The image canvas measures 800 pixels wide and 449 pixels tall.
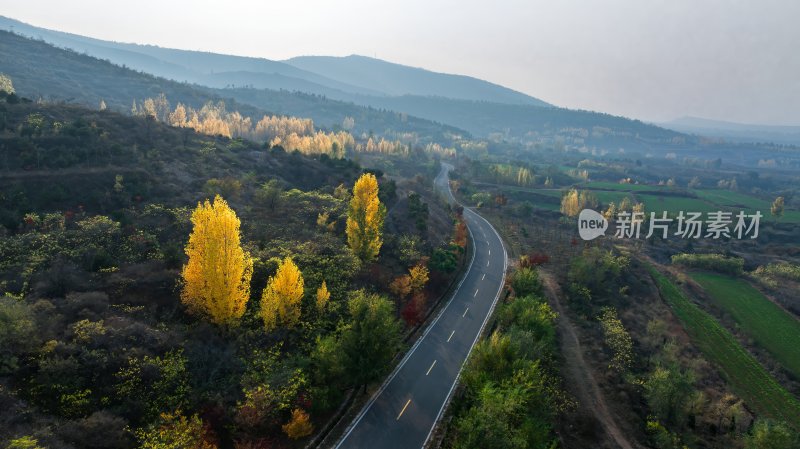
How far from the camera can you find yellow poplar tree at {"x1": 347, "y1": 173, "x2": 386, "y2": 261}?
53.2 m

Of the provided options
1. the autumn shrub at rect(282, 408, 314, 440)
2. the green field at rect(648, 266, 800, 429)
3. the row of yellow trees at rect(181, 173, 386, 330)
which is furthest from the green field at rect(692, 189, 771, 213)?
the autumn shrub at rect(282, 408, 314, 440)

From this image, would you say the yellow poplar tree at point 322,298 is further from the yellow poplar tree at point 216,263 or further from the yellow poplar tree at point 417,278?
the yellow poplar tree at point 417,278

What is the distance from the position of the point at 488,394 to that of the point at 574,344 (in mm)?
27476

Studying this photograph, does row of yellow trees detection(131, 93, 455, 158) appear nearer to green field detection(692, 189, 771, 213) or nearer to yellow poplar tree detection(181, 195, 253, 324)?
yellow poplar tree detection(181, 195, 253, 324)

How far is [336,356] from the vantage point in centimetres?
3234

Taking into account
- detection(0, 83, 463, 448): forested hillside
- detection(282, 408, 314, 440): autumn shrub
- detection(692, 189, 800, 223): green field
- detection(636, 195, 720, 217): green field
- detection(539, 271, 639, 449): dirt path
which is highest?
detection(692, 189, 800, 223): green field

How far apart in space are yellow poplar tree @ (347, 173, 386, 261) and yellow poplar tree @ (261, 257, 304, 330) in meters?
16.9

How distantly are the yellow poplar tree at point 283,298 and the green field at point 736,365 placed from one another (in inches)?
1903

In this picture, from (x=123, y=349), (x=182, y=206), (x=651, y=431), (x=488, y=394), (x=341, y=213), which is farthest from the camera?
(x=341, y=213)

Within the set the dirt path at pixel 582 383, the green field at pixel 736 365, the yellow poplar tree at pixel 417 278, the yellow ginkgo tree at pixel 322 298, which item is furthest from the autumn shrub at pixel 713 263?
the yellow ginkgo tree at pixel 322 298

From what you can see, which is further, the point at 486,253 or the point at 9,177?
the point at 486,253

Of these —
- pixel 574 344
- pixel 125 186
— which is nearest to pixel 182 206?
pixel 125 186

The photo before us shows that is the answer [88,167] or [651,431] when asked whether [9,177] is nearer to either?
[88,167]

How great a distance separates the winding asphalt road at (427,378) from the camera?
31453 millimetres
